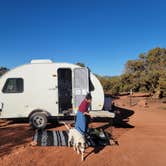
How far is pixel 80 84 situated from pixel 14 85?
290 centimetres

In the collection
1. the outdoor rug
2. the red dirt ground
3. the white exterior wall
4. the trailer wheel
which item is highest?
the white exterior wall

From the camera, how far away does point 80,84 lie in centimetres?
1131

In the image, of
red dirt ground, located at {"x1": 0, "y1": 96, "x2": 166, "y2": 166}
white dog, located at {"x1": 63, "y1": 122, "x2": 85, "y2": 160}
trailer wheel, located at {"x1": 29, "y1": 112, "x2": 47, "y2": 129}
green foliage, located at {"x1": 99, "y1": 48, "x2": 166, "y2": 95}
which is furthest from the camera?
green foliage, located at {"x1": 99, "y1": 48, "x2": 166, "y2": 95}

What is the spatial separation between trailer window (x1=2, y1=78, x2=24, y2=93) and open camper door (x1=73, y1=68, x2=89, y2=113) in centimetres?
237

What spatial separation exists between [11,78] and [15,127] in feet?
7.07

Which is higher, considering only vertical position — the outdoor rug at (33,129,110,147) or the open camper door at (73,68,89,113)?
the open camper door at (73,68,89,113)

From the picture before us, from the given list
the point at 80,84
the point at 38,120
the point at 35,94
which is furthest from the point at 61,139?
the point at 80,84

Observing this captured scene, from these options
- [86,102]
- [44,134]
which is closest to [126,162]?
[86,102]

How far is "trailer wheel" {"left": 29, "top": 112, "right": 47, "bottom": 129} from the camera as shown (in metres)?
10.8

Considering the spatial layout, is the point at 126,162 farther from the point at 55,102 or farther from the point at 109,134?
the point at 55,102

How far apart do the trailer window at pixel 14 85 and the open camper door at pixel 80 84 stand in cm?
237

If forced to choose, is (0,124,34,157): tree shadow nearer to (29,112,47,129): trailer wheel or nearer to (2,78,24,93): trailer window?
(29,112,47,129): trailer wheel

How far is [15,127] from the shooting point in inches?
438

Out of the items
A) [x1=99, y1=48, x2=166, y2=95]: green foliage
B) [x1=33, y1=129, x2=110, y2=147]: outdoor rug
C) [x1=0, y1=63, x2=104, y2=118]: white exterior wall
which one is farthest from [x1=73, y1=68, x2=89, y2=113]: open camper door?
[x1=99, y1=48, x2=166, y2=95]: green foliage
